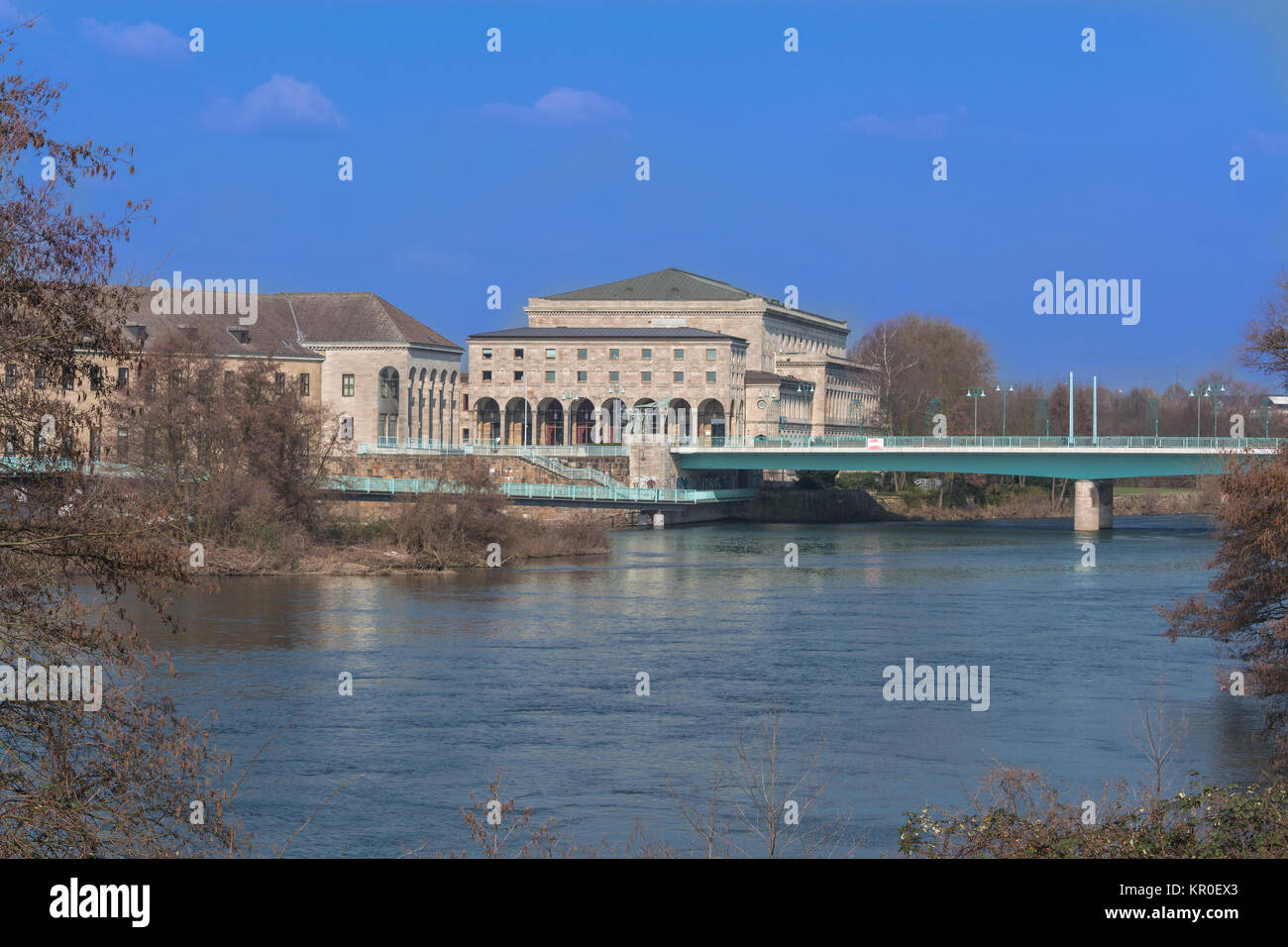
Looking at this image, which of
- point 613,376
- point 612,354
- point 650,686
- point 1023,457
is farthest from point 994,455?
point 650,686

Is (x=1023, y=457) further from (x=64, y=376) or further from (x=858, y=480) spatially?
(x=64, y=376)

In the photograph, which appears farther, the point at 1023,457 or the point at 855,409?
the point at 855,409

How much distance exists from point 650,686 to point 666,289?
11146 centimetres

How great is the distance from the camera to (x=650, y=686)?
97.6ft

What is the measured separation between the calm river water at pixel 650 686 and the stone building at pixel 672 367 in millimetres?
61810

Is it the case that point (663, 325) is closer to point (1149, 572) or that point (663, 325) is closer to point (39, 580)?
point (1149, 572)

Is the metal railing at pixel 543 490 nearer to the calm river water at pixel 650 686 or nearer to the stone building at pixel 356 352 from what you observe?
the calm river water at pixel 650 686

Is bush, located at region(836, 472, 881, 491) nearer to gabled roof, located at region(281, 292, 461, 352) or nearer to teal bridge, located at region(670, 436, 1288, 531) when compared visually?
teal bridge, located at region(670, 436, 1288, 531)

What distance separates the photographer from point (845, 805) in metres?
20.1

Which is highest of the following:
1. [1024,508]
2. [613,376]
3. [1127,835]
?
[613,376]

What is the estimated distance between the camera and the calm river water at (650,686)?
20.8m

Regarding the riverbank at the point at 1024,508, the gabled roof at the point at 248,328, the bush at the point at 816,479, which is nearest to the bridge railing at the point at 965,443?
the bush at the point at 816,479

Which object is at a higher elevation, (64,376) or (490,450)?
(490,450)
